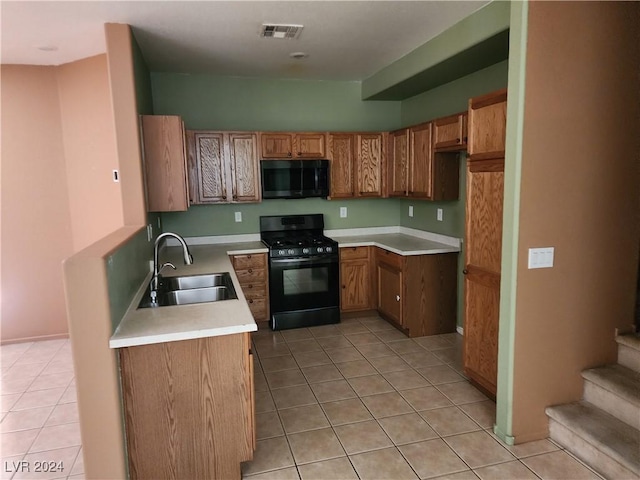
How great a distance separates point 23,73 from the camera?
414cm

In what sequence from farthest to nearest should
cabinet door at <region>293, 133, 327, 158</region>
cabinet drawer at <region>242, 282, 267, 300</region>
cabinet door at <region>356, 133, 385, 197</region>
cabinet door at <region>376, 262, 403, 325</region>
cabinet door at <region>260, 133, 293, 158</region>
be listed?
cabinet door at <region>356, 133, 385, 197</region> → cabinet door at <region>293, 133, 327, 158</region> → cabinet door at <region>260, 133, 293, 158</region> → cabinet drawer at <region>242, 282, 267, 300</region> → cabinet door at <region>376, 262, 403, 325</region>

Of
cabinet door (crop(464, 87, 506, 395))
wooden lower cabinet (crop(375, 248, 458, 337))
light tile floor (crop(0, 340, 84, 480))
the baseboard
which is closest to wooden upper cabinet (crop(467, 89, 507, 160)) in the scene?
cabinet door (crop(464, 87, 506, 395))

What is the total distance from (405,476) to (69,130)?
4.24 meters

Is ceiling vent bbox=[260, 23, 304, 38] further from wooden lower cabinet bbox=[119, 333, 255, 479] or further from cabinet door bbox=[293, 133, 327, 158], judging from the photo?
wooden lower cabinet bbox=[119, 333, 255, 479]

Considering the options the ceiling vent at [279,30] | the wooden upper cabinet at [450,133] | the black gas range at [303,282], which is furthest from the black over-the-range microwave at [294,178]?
the ceiling vent at [279,30]

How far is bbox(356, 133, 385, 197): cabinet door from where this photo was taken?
4.79 meters

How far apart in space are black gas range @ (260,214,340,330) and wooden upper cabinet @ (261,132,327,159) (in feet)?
3.03

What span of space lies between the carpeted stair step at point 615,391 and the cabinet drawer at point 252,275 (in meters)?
2.87

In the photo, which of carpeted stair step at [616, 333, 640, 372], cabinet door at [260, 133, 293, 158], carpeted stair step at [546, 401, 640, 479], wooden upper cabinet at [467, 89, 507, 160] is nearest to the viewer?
carpeted stair step at [546, 401, 640, 479]

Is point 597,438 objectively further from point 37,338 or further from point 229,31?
point 37,338

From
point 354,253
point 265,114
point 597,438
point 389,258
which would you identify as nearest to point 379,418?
point 597,438

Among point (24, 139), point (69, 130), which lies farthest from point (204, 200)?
point (24, 139)

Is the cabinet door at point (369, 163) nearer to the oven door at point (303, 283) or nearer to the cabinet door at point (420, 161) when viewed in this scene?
the cabinet door at point (420, 161)

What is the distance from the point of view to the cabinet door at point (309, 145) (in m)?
4.58
